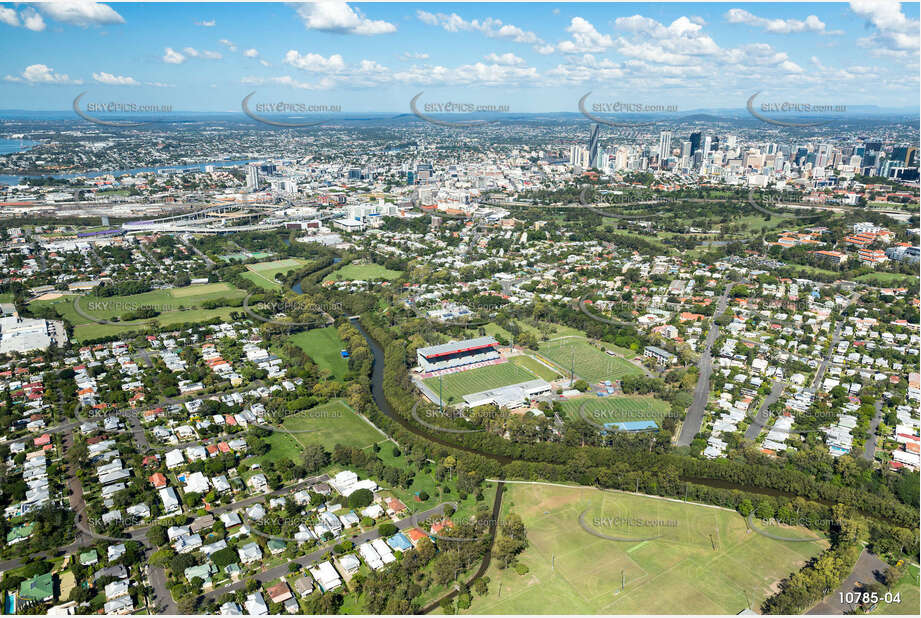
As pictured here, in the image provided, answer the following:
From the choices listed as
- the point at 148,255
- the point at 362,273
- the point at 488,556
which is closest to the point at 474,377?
the point at 488,556

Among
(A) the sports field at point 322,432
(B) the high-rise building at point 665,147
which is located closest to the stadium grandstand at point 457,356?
(A) the sports field at point 322,432

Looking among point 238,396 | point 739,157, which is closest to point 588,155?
point 739,157

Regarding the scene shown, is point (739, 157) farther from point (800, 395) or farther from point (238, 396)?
point (238, 396)

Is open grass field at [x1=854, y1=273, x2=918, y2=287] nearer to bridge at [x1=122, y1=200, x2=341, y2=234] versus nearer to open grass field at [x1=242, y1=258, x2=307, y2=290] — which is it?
open grass field at [x1=242, y1=258, x2=307, y2=290]

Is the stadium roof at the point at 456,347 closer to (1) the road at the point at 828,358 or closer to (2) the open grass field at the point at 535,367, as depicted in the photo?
(2) the open grass field at the point at 535,367

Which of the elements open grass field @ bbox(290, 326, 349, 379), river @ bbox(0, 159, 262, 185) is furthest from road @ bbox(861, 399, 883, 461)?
river @ bbox(0, 159, 262, 185)

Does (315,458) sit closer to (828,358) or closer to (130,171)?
(828,358)

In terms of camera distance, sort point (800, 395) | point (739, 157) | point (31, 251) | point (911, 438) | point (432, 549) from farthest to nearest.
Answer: point (739, 157)
point (31, 251)
point (800, 395)
point (911, 438)
point (432, 549)
